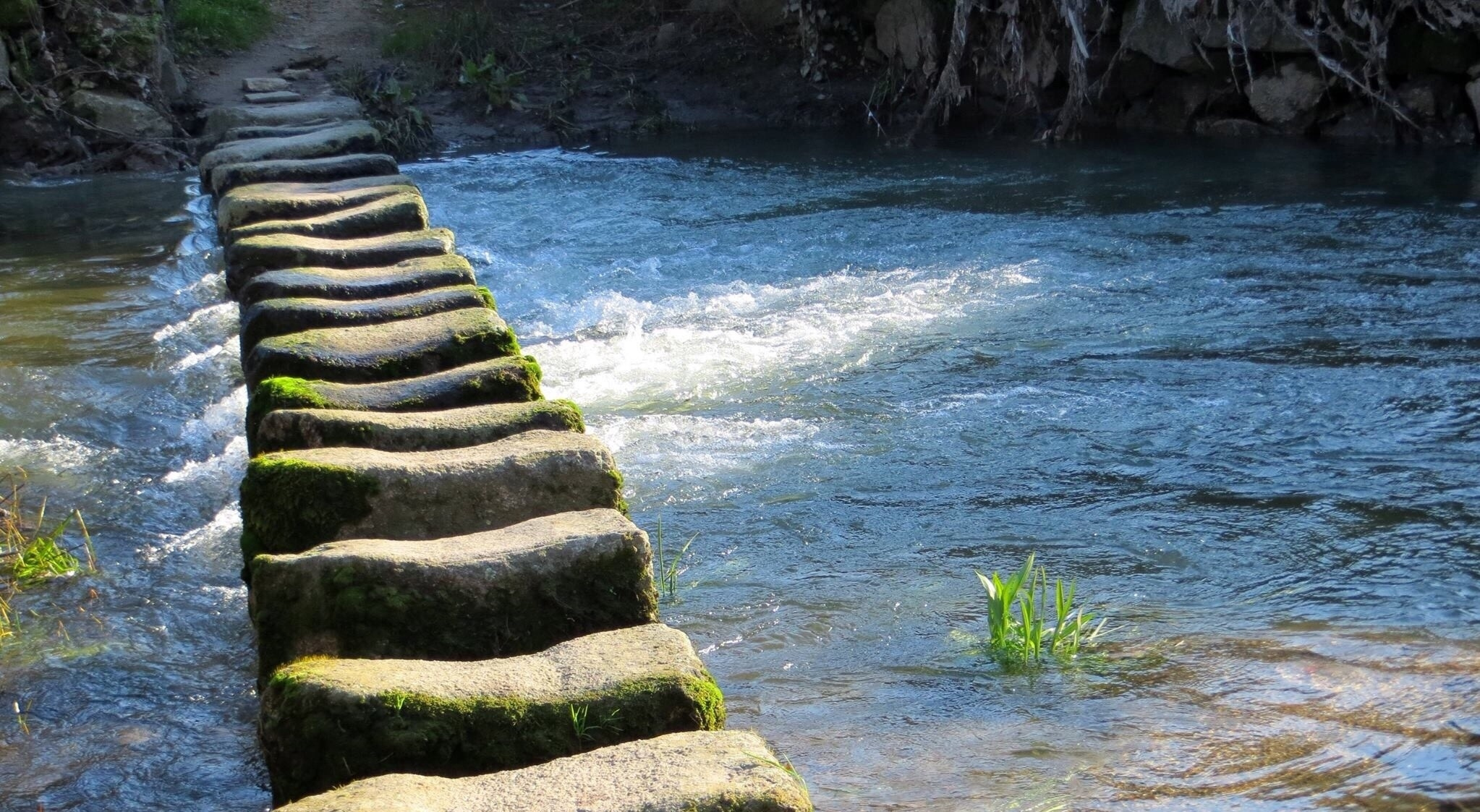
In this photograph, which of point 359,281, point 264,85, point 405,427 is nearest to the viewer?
point 405,427

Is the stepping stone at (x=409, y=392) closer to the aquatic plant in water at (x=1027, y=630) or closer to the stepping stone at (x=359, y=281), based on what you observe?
the stepping stone at (x=359, y=281)

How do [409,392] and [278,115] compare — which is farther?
[278,115]

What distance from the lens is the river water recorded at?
→ 2881 mm

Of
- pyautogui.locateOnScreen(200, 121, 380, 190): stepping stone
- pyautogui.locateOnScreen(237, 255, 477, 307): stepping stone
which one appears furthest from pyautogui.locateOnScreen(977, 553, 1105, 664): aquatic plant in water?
pyautogui.locateOnScreen(200, 121, 380, 190): stepping stone

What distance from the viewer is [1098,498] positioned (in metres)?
4.20

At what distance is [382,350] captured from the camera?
12.0ft

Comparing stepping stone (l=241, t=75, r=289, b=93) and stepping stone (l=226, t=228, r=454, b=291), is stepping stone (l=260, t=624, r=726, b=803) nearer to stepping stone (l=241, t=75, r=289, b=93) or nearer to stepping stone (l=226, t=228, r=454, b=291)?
stepping stone (l=226, t=228, r=454, b=291)

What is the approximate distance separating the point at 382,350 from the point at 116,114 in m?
8.76

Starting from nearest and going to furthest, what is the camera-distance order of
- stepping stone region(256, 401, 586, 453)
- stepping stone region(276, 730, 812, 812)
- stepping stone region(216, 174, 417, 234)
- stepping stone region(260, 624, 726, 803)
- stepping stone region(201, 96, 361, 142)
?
1. stepping stone region(276, 730, 812, 812)
2. stepping stone region(260, 624, 726, 803)
3. stepping stone region(256, 401, 586, 453)
4. stepping stone region(216, 174, 417, 234)
5. stepping stone region(201, 96, 361, 142)

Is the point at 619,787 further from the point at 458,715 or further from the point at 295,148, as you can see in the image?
the point at 295,148

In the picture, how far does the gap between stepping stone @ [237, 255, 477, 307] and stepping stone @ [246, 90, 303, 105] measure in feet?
23.3

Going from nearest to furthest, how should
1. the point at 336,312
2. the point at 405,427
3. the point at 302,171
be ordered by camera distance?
the point at 405,427
the point at 336,312
the point at 302,171

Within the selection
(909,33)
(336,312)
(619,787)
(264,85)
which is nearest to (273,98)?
(264,85)

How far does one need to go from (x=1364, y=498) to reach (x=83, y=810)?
3.43m
